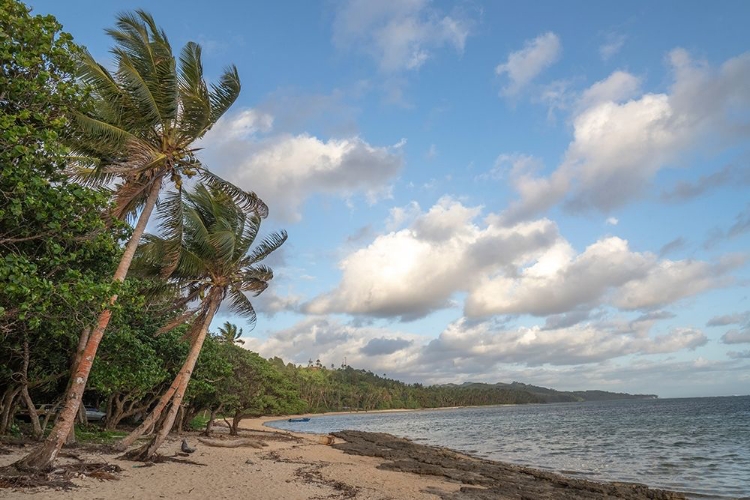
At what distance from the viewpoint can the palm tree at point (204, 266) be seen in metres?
15.1

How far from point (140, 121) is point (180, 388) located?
8.37 metres

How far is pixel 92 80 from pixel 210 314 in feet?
26.6

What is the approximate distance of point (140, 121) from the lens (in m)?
12.0

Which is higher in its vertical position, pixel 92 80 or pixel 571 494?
pixel 92 80

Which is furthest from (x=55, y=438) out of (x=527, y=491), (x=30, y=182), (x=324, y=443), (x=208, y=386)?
(x=324, y=443)

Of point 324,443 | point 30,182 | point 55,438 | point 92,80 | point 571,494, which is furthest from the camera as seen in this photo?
point 324,443

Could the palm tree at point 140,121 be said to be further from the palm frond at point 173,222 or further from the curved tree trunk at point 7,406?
the curved tree trunk at point 7,406

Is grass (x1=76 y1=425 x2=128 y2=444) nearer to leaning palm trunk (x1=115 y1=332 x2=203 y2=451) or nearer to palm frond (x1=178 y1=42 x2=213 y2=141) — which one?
leaning palm trunk (x1=115 y1=332 x2=203 y2=451)

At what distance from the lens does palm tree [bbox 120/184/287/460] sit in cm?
1509

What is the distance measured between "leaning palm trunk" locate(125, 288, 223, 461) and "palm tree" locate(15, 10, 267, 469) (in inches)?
136

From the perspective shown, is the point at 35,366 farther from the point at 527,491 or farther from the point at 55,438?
the point at 527,491

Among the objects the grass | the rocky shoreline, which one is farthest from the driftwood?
the rocky shoreline

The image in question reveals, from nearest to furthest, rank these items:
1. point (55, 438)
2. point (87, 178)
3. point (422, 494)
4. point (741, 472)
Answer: point (55, 438)
point (87, 178)
point (422, 494)
point (741, 472)

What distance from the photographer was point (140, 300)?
33.0 feet
